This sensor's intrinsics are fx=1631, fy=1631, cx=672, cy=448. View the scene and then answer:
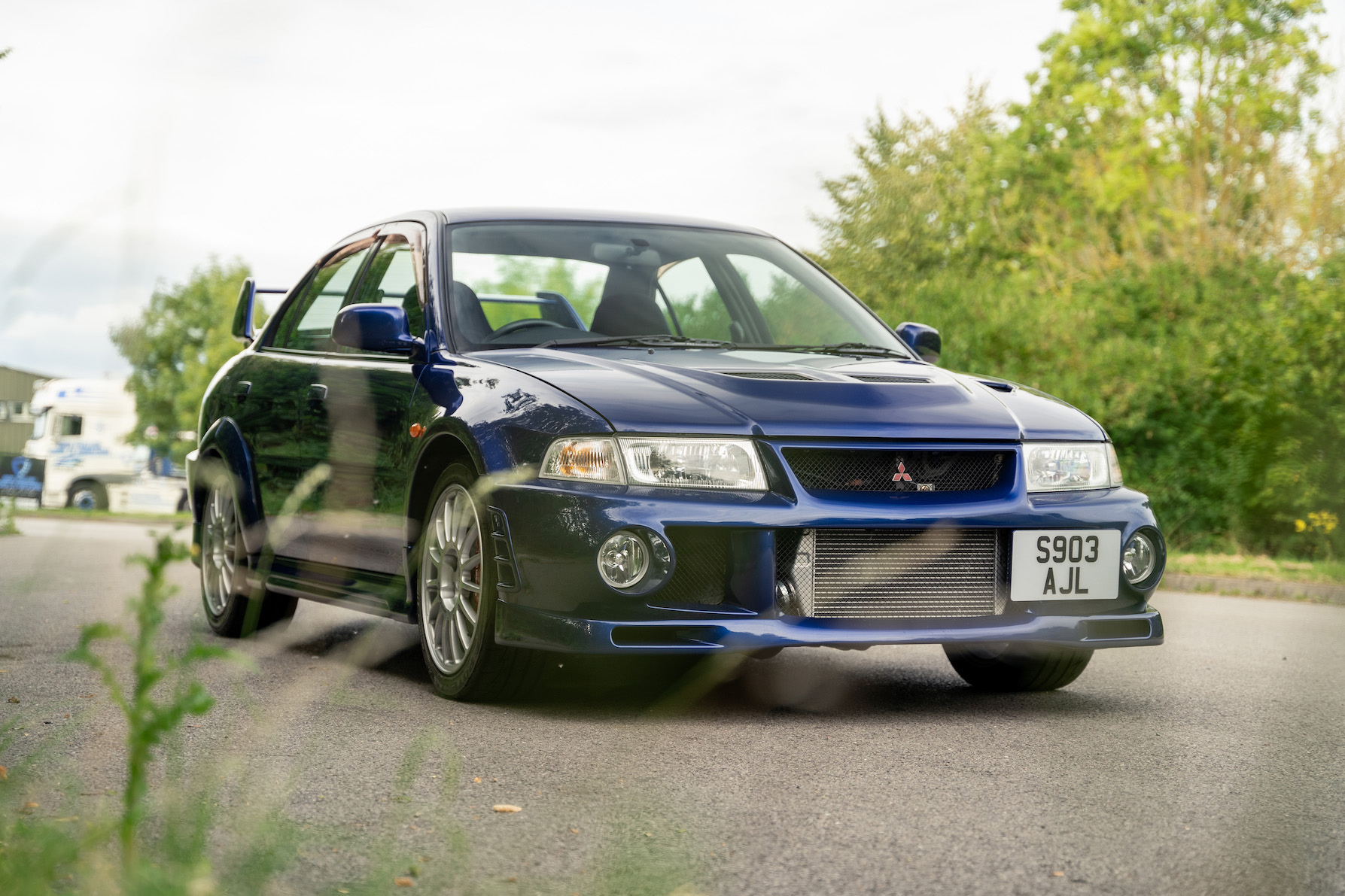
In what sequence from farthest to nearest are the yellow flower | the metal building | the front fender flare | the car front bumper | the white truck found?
the white truck, the yellow flower, the front fender flare, the car front bumper, the metal building

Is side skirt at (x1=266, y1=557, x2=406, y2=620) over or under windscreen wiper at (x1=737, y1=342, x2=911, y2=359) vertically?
under

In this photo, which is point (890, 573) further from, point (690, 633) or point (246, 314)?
point (246, 314)

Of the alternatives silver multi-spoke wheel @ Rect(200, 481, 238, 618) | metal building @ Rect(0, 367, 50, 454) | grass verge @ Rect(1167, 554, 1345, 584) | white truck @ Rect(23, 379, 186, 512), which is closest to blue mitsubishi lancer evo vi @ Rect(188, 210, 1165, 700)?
silver multi-spoke wheel @ Rect(200, 481, 238, 618)

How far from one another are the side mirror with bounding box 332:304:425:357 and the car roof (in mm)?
723

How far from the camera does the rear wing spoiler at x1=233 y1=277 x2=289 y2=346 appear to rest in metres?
7.84

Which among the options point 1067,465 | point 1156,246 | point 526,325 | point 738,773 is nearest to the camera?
point 738,773

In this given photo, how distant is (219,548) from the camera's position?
7.39m

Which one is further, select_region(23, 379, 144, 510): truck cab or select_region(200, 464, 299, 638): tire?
select_region(23, 379, 144, 510): truck cab

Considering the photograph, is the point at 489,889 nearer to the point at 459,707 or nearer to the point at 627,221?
the point at 459,707

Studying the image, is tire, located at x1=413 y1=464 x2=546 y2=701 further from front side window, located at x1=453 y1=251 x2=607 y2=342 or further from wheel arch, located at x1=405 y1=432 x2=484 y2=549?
front side window, located at x1=453 y1=251 x2=607 y2=342

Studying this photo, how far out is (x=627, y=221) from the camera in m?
6.69

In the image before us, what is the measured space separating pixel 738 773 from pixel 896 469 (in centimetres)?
124

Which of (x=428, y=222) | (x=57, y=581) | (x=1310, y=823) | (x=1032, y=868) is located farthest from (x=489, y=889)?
(x=57, y=581)

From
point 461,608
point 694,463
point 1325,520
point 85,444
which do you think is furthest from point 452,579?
point 85,444
